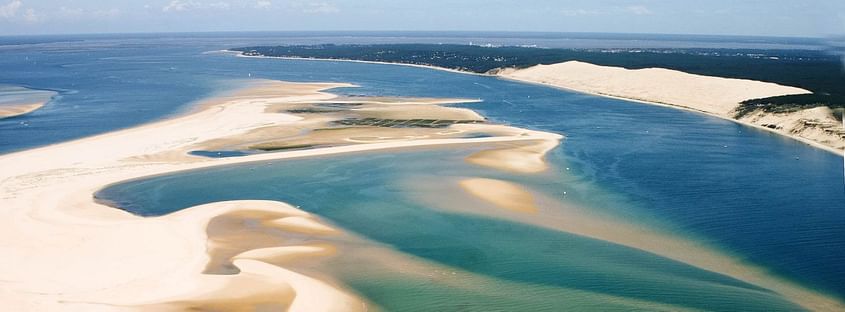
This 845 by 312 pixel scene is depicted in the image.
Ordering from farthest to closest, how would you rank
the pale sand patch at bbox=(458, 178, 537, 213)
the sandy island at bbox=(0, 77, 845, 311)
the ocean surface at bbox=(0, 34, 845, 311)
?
the pale sand patch at bbox=(458, 178, 537, 213) < the ocean surface at bbox=(0, 34, 845, 311) < the sandy island at bbox=(0, 77, 845, 311)

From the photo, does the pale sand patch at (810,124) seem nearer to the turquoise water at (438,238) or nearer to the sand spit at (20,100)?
the turquoise water at (438,238)

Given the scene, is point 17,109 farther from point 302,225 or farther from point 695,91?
point 695,91

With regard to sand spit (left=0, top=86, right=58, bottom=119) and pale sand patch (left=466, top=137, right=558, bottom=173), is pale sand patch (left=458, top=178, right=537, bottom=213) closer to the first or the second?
pale sand patch (left=466, top=137, right=558, bottom=173)

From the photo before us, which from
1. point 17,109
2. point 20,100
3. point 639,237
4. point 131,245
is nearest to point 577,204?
point 639,237

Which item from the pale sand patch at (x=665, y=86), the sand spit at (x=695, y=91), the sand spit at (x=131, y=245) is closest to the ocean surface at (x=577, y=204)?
the sand spit at (x=131, y=245)

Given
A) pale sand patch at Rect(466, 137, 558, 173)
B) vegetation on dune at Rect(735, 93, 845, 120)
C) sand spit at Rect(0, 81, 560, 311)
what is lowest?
sand spit at Rect(0, 81, 560, 311)

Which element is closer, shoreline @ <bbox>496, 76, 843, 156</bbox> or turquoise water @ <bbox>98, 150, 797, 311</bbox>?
turquoise water @ <bbox>98, 150, 797, 311</bbox>

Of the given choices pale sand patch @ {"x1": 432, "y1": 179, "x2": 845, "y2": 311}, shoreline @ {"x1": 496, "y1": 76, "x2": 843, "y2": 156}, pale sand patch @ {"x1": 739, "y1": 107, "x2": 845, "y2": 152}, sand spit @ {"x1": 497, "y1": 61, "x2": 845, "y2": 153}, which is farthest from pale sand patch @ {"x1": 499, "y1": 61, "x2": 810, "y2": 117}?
pale sand patch @ {"x1": 432, "y1": 179, "x2": 845, "y2": 311}
